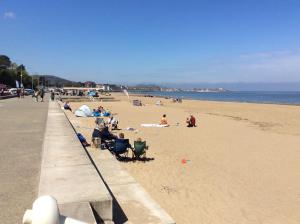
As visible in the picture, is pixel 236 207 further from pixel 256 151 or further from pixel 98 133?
pixel 256 151

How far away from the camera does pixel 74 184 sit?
4.92 meters

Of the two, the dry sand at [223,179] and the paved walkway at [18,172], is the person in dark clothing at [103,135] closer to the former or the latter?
the dry sand at [223,179]

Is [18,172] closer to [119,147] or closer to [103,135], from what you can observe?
[119,147]

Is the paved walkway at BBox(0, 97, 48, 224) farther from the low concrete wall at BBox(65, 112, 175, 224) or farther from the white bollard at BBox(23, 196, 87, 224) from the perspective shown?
the white bollard at BBox(23, 196, 87, 224)

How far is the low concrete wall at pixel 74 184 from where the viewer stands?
162 inches

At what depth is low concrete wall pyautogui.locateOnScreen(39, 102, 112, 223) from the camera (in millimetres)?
4121

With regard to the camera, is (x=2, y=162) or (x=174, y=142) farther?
(x=174, y=142)

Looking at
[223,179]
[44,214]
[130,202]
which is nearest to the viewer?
[44,214]

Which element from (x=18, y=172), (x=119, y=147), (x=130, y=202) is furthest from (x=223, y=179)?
(x=18, y=172)

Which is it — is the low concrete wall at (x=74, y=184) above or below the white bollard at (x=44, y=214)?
below

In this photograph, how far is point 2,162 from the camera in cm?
713

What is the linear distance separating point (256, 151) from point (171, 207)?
6788mm

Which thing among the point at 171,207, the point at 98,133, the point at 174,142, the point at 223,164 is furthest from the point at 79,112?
the point at 171,207

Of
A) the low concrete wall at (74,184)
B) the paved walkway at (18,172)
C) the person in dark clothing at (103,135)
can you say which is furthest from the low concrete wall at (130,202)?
the person in dark clothing at (103,135)
